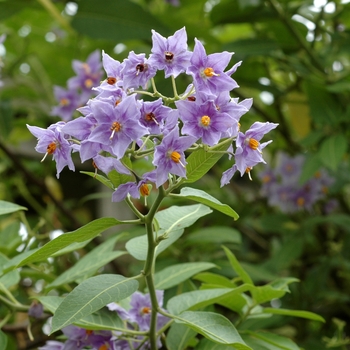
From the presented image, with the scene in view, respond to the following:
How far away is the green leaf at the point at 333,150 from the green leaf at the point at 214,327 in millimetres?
689

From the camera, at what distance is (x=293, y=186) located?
1.60 meters

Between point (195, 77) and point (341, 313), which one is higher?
point (195, 77)

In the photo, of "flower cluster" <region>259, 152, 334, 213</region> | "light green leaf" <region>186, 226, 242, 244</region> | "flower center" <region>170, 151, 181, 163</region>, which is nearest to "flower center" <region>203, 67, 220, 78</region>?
"flower center" <region>170, 151, 181, 163</region>

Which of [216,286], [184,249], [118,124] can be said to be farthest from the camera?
[184,249]

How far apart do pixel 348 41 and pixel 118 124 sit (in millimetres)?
1053

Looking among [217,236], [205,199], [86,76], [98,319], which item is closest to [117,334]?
[98,319]

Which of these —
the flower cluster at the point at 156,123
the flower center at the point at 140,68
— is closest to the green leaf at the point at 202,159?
the flower cluster at the point at 156,123

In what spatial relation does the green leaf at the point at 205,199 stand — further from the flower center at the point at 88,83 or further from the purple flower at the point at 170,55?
the flower center at the point at 88,83

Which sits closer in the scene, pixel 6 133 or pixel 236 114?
pixel 236 114

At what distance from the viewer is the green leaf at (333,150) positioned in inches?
50.4

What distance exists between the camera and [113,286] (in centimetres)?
65

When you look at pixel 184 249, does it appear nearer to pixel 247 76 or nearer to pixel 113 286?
pixel 247 76

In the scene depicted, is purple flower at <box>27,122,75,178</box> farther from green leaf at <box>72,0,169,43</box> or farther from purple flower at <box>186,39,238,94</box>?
green leaf at <box>72,0,169,43</box>

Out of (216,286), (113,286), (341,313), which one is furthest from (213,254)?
(113,286)
